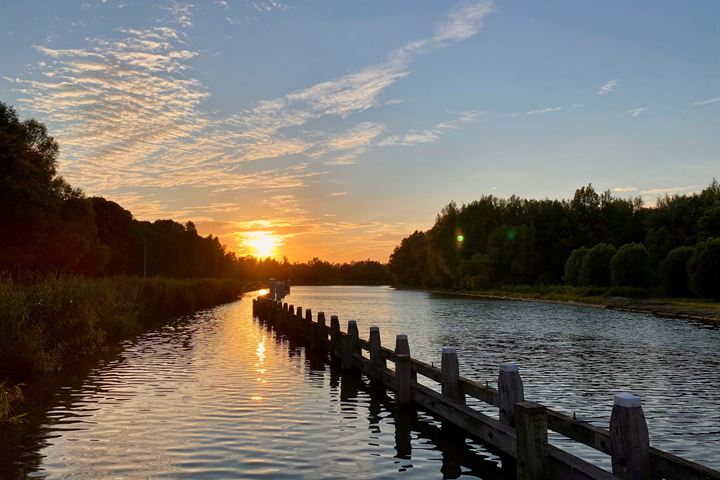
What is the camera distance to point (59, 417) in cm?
1445

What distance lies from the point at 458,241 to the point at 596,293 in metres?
57.5

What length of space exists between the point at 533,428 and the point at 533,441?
0.60 feet

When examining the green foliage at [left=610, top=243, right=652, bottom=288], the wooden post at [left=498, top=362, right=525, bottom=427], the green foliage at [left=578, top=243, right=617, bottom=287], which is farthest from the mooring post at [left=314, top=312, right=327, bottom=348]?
the green foliage at [left=578, top=243, right=617, bottom=287]

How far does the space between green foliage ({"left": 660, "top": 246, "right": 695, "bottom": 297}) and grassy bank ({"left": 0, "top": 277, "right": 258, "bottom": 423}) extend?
63.9 m

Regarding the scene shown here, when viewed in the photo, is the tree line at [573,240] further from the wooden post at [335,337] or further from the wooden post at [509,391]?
the wooden post at [509,391]

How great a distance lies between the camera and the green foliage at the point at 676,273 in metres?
77.0

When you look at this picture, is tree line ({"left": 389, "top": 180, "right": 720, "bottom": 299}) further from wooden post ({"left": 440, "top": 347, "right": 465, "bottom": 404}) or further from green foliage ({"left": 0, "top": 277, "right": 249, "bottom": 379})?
wooden post ({"left": 440, "top": 347, "right": 465, "bottom": 404})

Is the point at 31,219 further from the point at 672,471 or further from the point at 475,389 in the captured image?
the point at 672,471

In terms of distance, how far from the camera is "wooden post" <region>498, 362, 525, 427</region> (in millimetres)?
10117

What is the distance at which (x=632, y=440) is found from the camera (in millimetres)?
7395

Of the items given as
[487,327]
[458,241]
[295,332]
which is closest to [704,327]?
[487,327]

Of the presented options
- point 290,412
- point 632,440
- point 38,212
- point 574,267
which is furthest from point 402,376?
point 574,267

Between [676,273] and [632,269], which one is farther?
[632,269]

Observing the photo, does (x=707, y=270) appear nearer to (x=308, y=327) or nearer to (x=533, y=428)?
(x=308, y=327)
